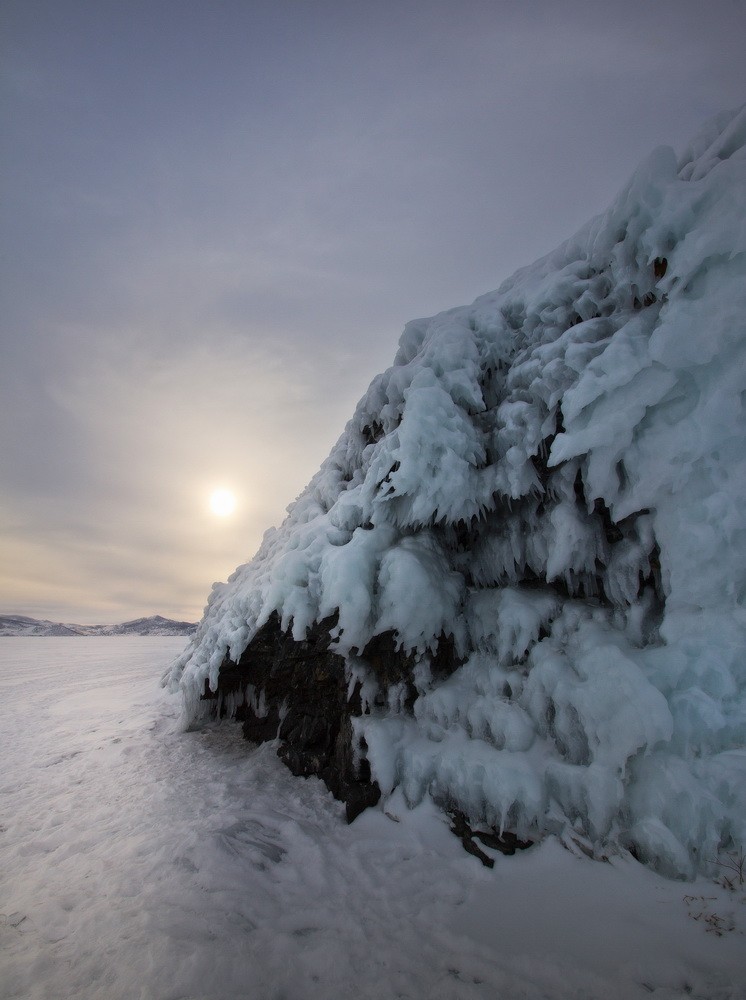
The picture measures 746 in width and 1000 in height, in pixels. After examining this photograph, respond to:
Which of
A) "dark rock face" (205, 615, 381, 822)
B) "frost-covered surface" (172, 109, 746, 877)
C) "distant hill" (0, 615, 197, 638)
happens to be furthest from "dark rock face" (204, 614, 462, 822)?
"distant hill" (0, 615, 197, 638)

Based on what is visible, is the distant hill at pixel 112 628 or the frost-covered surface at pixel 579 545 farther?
the distant hill at pixel 112 628

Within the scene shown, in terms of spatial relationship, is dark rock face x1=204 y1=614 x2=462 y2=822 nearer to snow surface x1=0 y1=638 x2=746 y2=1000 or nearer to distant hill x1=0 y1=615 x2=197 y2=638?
snow surface x1=0 y1=638 x2=746 y2=1000

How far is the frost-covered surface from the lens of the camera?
358cm

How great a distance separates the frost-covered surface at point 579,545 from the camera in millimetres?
3582

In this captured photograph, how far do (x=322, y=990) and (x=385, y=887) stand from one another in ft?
3.53

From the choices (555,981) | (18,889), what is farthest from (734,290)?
(18,889)

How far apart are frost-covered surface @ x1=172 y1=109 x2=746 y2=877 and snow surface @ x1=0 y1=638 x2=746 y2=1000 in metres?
0.45

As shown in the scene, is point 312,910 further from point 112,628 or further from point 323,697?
point 112,628

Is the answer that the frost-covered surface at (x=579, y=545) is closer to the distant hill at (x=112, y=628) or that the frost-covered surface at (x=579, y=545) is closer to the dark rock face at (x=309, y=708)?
the dark rock face at (x=309, y=708)

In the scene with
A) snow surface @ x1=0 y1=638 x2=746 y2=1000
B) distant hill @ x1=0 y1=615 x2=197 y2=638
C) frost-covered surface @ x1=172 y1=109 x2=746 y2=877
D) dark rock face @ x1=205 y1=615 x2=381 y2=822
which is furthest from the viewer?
distant hill @ x1=0 y1=615 x2=197 y2=638

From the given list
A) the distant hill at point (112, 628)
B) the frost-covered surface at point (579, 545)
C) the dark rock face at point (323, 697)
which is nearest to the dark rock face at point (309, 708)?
the dark rock face at point (323, 697)

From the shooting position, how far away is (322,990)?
267 cm

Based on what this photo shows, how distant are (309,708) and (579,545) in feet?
15.0

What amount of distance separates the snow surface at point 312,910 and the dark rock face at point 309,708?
0.32m
